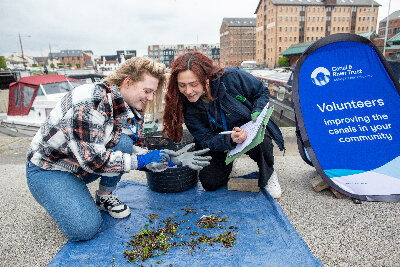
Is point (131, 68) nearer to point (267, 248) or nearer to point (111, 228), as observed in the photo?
point (111, 228)

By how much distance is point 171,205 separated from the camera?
2348mm

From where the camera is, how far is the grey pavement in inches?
66.7

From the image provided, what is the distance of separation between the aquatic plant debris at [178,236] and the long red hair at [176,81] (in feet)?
2.55

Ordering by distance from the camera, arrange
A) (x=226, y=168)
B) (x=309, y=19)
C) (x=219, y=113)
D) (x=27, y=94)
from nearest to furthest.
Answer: (x=219, y=113)
(x=226, y=168)
(x=27, y=94)
(x=309, y=19)

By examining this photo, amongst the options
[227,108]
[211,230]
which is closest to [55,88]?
[227,108]

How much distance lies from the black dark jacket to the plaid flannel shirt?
2.45ft

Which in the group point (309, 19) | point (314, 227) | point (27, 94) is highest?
point (309, 19)

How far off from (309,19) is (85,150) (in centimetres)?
5897

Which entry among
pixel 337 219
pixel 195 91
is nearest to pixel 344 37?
pixel 195 91

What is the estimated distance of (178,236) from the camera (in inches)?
74.5

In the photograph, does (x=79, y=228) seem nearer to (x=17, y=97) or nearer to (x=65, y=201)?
(x=65, y=201)

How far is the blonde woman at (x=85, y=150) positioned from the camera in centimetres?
171

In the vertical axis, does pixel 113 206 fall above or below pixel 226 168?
below

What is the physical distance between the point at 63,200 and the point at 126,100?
0.79 meters
